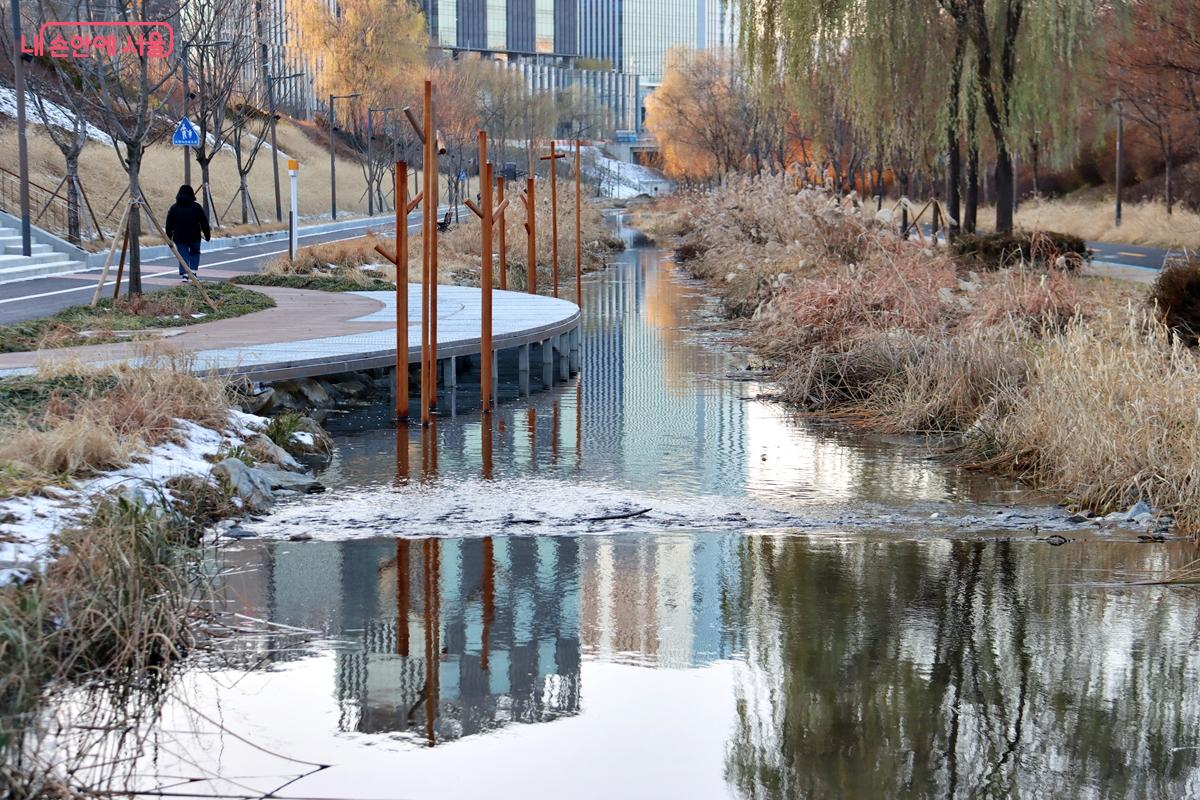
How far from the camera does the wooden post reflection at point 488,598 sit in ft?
22.8

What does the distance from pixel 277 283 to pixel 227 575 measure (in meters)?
17.6

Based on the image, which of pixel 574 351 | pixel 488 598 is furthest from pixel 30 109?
pixel 488 598

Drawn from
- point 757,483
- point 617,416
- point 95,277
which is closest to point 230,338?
point 617,416

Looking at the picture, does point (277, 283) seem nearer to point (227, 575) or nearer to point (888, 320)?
point (888, 320)

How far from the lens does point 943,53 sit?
1018 inches

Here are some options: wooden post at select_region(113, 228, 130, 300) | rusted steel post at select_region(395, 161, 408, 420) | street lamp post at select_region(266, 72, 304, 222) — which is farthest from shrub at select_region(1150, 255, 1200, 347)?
street lamp post at select_region(266, 72, 304, 222)

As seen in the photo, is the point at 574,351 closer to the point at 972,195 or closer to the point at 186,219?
the point at 186,219

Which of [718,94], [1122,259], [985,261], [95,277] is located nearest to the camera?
[985,261]

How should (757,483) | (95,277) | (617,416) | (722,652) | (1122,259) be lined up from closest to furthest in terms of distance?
(722,652)
(757,483)
(617,416)
(95,277)
(1122,259)

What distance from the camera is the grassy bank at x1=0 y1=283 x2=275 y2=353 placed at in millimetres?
15008

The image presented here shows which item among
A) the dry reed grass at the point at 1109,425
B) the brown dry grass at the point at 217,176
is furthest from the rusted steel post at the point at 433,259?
the brown dry grass at the point at 217,176

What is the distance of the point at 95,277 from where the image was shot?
2712cm

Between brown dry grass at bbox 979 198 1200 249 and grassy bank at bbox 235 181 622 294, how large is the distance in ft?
38.4

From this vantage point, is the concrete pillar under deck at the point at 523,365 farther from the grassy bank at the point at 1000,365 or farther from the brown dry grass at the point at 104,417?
the brown dry grass at the point at 104,417
